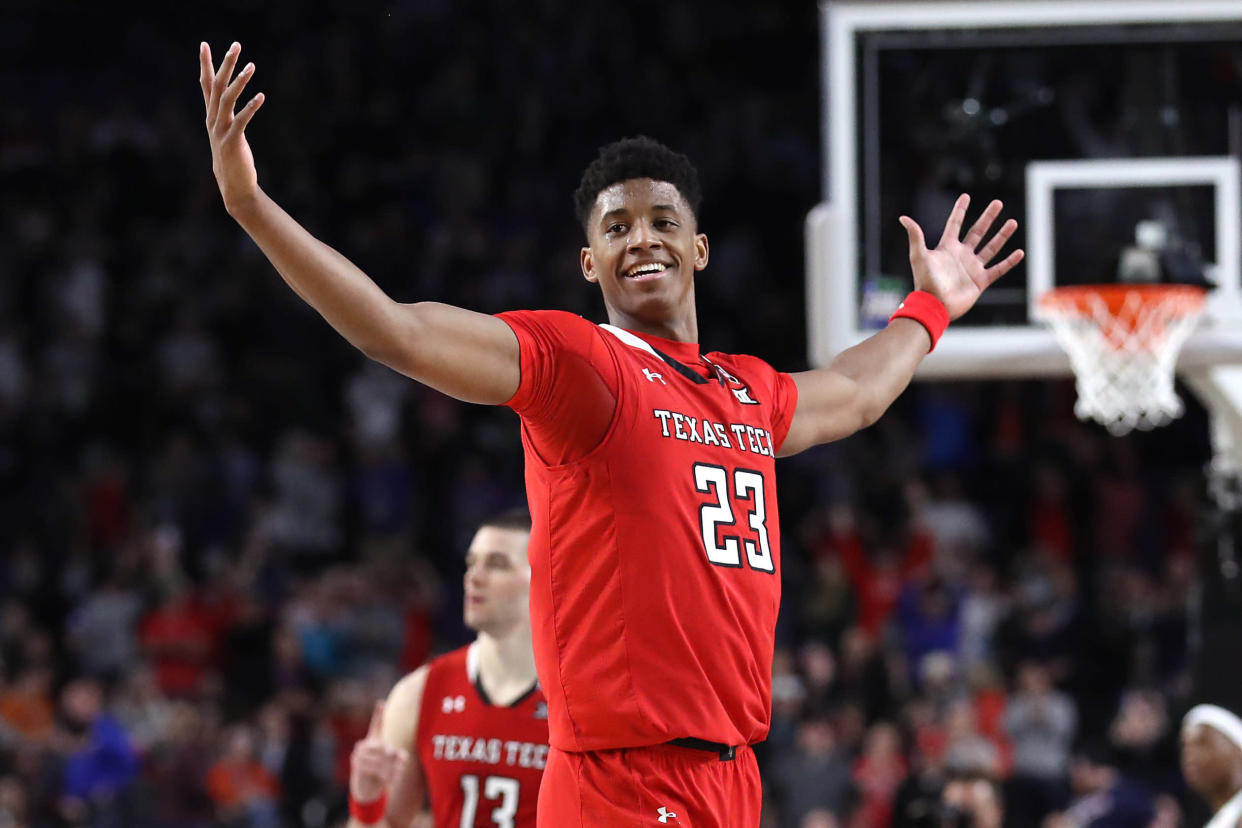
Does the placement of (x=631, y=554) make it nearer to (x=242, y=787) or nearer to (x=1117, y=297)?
(x=1117, y=297)

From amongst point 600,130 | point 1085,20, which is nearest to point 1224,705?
point 1085,20

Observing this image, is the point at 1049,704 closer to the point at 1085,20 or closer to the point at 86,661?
the point at 1085,20

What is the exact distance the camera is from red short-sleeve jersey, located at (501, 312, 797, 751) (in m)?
3.45

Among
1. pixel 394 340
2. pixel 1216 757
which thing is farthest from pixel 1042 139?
pixel 394 340

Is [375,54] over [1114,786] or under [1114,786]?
over

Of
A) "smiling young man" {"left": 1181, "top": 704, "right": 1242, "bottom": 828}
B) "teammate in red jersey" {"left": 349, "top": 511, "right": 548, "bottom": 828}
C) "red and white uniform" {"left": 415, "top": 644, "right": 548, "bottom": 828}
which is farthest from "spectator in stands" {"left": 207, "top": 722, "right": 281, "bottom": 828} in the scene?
"smiling young man" {"left": 1181, "top": 704, "right": 1242, "bottom": 828}

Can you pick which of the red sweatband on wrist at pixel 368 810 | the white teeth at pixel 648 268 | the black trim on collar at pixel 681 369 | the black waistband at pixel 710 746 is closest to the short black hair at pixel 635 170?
the white teeth at pixel 648 268

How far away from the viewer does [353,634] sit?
12586mm

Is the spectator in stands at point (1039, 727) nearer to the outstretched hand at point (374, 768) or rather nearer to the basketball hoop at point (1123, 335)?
the basketball hoop at point (1123, 335)

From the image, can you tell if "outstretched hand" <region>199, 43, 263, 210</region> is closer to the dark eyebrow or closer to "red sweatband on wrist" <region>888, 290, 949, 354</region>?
the dark eyebrow

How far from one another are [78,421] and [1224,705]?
31.9 ft

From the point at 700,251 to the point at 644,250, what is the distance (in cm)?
31

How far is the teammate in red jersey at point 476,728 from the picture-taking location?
5.49m

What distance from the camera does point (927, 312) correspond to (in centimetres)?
443
